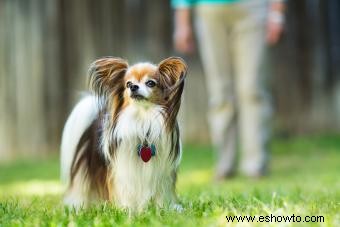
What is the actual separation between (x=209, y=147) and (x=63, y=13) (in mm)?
2675

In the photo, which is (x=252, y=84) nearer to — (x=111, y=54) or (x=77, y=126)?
(x=77, y=126)

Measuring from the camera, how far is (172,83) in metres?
4.29

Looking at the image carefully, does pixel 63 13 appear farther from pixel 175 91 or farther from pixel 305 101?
pixel 175 91

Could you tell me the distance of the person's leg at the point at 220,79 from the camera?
7.38 metres

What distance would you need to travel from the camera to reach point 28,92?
10828mm

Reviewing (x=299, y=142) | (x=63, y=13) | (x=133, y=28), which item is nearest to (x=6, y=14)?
(x=63, y=13)

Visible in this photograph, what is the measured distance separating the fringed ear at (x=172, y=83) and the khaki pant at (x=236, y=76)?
122 inches

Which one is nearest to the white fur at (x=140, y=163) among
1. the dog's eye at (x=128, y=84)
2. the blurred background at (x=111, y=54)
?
the dog's eye at (x=128, y=84)

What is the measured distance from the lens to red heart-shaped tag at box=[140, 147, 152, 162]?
4.22 meters

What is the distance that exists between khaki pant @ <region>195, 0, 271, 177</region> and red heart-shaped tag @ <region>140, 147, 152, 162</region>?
10.8ft

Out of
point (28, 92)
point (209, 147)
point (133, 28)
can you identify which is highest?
point (133, 28)

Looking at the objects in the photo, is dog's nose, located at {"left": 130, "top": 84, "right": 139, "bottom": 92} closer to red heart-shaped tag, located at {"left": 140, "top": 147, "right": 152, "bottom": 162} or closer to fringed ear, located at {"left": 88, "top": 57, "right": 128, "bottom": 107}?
fringed ear, located at {"left": 88, "top": 57, "right": 128, "bottom": 107}

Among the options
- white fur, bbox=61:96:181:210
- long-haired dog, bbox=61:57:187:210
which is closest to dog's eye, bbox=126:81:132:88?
long-haired dog, bbox=61:57:187:210

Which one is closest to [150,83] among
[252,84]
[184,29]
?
[252,84]
